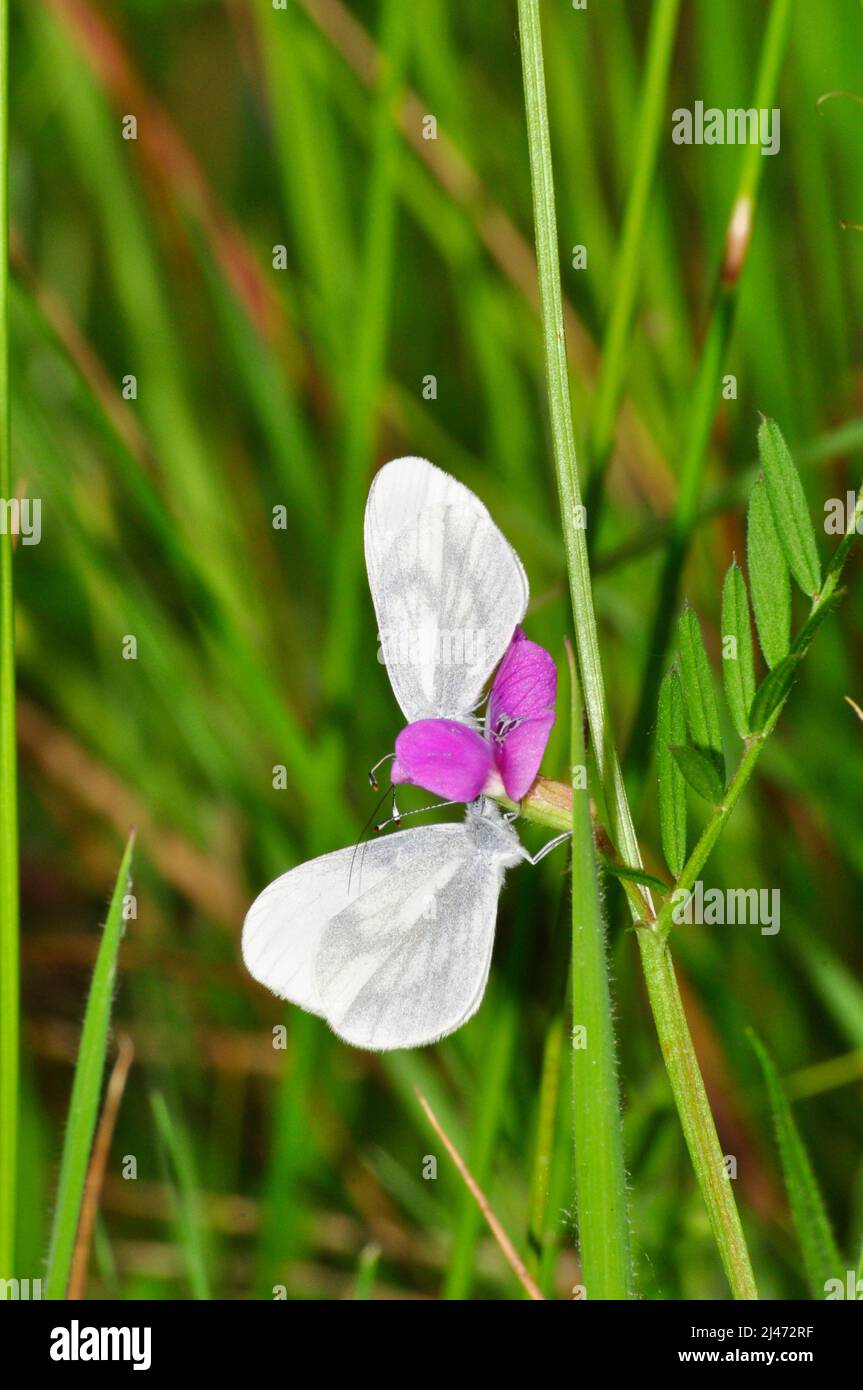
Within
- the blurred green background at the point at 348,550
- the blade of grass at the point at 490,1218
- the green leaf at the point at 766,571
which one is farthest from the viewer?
the blurred green background at the point at 348,550

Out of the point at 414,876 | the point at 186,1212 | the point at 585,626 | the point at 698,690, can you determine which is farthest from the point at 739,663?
the point at 186,1212

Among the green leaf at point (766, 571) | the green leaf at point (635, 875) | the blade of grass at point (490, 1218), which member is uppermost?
the green leaf at point (766, 571)

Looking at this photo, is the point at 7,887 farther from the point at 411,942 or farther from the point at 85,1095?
the point at 411,942

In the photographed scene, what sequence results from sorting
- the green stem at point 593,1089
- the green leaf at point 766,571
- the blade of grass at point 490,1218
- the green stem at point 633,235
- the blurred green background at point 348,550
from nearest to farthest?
1. the green stem at point 593,1089
2. the green leaf at point 766,571
3. the blade of grass at point 490,1218
4. the green stem at point 633,235
5. the blurred green background at point 348,550

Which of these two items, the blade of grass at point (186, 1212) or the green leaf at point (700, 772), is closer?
the green leaf at point (700, 772)

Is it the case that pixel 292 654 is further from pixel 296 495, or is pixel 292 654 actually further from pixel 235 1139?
pixel 235 1139

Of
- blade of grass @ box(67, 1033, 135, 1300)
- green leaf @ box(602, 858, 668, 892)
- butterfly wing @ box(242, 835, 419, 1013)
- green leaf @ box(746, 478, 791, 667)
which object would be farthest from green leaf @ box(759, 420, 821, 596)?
blade of grass @ box(67, 1033, 135, 1300)

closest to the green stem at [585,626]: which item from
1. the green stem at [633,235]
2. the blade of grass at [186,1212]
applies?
the green stem at [633,235]

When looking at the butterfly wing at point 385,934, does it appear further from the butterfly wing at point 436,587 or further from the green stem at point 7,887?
the green stem at point 7,887
